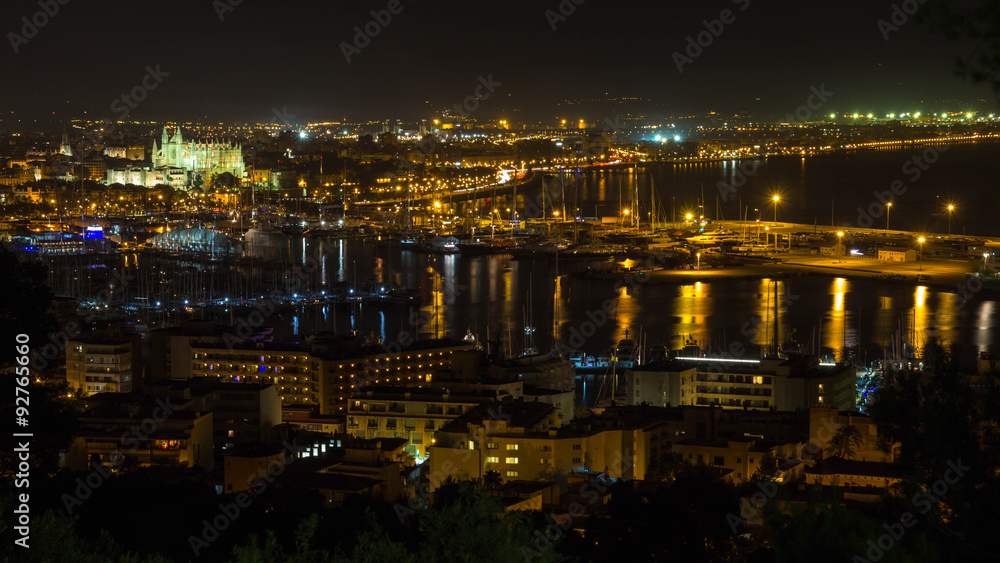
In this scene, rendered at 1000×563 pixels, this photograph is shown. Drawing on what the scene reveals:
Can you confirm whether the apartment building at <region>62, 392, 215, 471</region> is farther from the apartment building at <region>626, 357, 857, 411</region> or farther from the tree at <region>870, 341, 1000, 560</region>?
the tree at <region>870, 341, 1000, 560</region>

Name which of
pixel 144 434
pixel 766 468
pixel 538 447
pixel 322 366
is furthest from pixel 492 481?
pixel 322 366

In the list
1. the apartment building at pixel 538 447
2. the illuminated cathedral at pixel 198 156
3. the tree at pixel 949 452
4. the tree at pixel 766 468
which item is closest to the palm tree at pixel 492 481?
the apartment building at pixel 538 447

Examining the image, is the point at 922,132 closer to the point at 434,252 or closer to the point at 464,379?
the point at 434,252

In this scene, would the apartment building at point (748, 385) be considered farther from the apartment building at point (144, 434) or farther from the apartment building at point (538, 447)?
the apartment building at point (144, 434)

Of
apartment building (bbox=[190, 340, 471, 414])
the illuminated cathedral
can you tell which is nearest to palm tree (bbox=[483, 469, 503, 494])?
apartment building (bbox=[190, 340, 471, 414])

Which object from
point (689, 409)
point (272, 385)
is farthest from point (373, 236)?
point (689, 409)

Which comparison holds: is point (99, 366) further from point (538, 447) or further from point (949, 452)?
point (949, 452)
